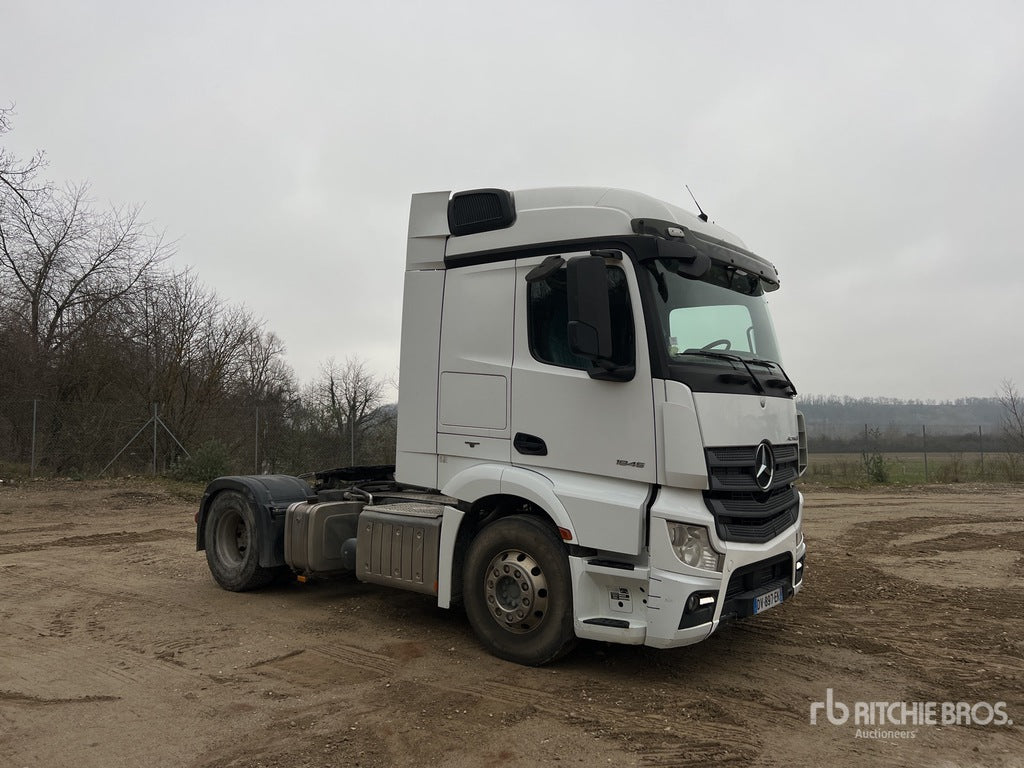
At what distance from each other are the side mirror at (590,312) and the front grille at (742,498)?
3.21ft

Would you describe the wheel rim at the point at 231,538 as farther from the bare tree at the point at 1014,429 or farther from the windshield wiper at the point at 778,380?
the bare tree at the point at 1014,429

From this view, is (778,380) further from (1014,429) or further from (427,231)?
(1014,429)

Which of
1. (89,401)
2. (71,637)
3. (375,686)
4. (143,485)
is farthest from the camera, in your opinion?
(89,401)

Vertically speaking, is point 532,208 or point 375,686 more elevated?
point 532,208

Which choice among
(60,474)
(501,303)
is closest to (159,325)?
(60,474)

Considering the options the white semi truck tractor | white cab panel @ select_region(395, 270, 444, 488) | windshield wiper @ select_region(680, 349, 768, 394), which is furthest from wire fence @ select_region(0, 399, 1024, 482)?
windshield wiper @ select_region(680, 349, 768, 394)

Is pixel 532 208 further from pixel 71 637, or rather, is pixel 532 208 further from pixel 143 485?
pixel 143 485

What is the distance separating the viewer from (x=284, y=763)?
3.50 metres

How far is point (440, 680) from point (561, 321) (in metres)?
2.58

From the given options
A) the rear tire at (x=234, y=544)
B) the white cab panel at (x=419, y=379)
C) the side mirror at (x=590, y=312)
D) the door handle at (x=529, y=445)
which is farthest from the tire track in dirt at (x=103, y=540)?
the side mirror at (x=590, y=312)

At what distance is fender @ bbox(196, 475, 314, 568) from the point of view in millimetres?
6891

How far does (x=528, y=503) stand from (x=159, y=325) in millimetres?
22058

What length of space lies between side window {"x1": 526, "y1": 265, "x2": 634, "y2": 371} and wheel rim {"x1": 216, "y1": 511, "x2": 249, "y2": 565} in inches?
161

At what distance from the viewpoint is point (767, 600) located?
4875mm
